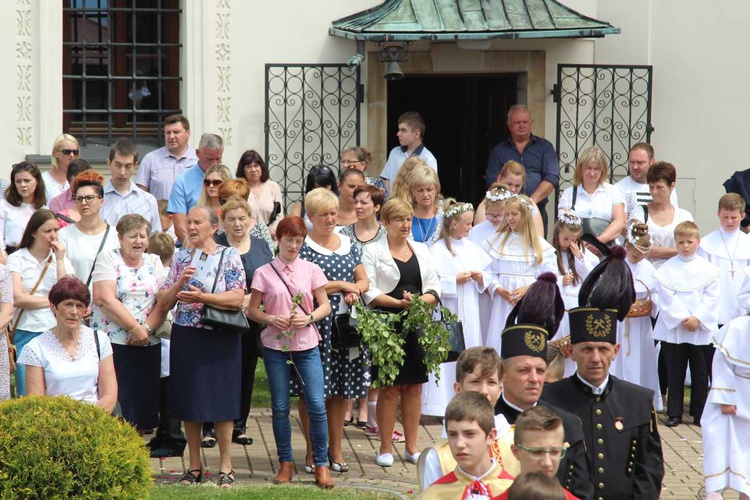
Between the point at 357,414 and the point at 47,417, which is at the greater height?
the point at 47,417

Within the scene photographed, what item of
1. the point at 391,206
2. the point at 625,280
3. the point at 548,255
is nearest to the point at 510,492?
the point at 625,280

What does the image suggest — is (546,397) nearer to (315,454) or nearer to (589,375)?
(589,375)

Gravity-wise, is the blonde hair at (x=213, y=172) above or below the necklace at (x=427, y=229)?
above

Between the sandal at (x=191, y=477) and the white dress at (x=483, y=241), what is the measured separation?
9.70 ft

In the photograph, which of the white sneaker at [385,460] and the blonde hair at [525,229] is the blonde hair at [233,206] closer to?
the white sneaker at [385,460]

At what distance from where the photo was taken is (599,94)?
49.0 ft

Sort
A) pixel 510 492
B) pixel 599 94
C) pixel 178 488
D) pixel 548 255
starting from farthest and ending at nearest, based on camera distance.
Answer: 1. pixel 599 94
2. pixel 548 255
3. pixel 178 488
4. pixel 510 492

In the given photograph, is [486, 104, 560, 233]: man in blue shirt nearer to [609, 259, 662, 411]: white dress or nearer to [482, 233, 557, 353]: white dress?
[609, 259, 662, 411]: white dress

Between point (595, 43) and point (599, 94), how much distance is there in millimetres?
600

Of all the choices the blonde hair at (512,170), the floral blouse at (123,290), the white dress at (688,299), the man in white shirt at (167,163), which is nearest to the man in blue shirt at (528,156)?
the blonde hair at (512,170)

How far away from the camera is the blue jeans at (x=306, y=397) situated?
896 cm

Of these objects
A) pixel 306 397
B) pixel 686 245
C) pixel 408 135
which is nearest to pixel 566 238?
pixel 686 245

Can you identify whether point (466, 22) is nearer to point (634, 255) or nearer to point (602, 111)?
point (602, 111)

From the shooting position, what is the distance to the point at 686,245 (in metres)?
11.2
